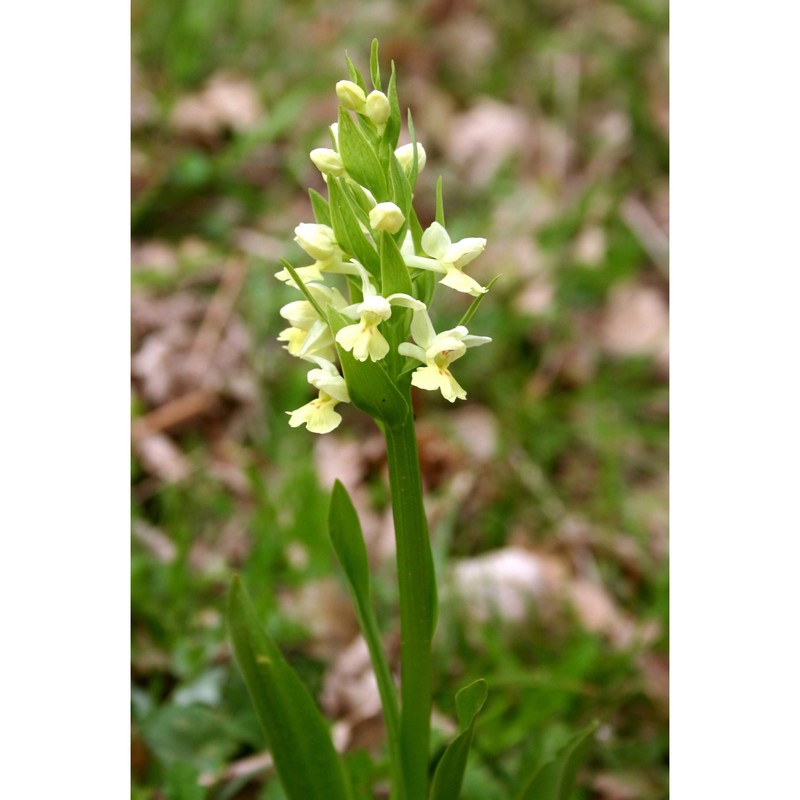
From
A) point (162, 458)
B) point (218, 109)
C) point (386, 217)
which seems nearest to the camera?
point (386, 217)

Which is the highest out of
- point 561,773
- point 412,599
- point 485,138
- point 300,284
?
point 485,138

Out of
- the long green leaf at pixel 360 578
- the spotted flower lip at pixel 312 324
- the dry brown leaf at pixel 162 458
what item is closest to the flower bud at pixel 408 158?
the spotted flower lip at pixel 312 324

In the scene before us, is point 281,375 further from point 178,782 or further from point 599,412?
point 178,782

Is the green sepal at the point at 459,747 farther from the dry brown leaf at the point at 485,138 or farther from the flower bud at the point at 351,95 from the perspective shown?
the dry brown leaf at the point at 485,138

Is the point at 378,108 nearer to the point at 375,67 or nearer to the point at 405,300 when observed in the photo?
the point at 375,67

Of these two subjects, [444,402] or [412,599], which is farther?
[444,402]

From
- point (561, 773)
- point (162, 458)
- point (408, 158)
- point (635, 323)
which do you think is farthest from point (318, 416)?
point (635, 323)

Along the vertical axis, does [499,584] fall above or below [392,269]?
below

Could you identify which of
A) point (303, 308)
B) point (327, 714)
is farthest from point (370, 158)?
point (327, 714)

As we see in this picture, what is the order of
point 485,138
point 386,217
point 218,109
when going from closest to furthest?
point 386,217
point 218,109
point 485,138
